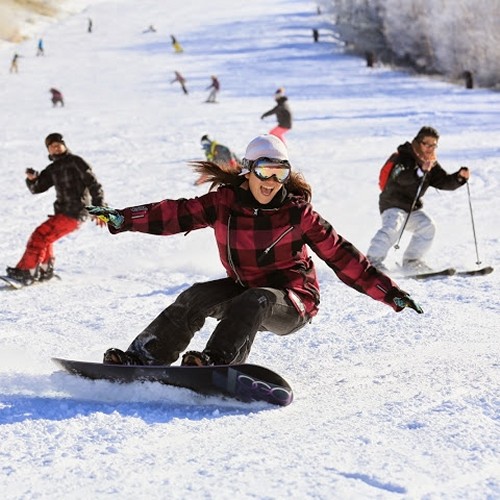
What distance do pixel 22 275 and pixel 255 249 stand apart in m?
4.05

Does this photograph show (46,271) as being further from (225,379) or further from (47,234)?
(225,379)

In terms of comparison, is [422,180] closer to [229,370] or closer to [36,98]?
[229,370]

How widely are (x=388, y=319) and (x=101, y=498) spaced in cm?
313

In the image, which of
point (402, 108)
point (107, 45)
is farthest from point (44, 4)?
point (402, 108)

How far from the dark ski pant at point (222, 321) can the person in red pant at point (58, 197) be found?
12.1 ft

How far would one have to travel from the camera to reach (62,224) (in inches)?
298

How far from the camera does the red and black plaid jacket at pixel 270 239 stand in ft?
12.5

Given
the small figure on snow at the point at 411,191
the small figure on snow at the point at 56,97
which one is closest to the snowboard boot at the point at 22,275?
the small figure on snow at the point at 411,191

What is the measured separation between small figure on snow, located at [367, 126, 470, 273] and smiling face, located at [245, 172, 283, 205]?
347cm

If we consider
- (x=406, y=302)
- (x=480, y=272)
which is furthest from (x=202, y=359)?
(x=480, y=272)

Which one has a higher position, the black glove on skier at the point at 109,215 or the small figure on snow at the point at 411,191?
A: the black glove on skier at the point at 109,215

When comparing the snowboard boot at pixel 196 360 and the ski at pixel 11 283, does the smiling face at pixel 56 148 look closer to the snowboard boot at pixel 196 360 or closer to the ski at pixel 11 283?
the ski at pixel 11 283

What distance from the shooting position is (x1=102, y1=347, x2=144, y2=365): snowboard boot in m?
3.68

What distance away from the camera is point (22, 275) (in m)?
7.35
